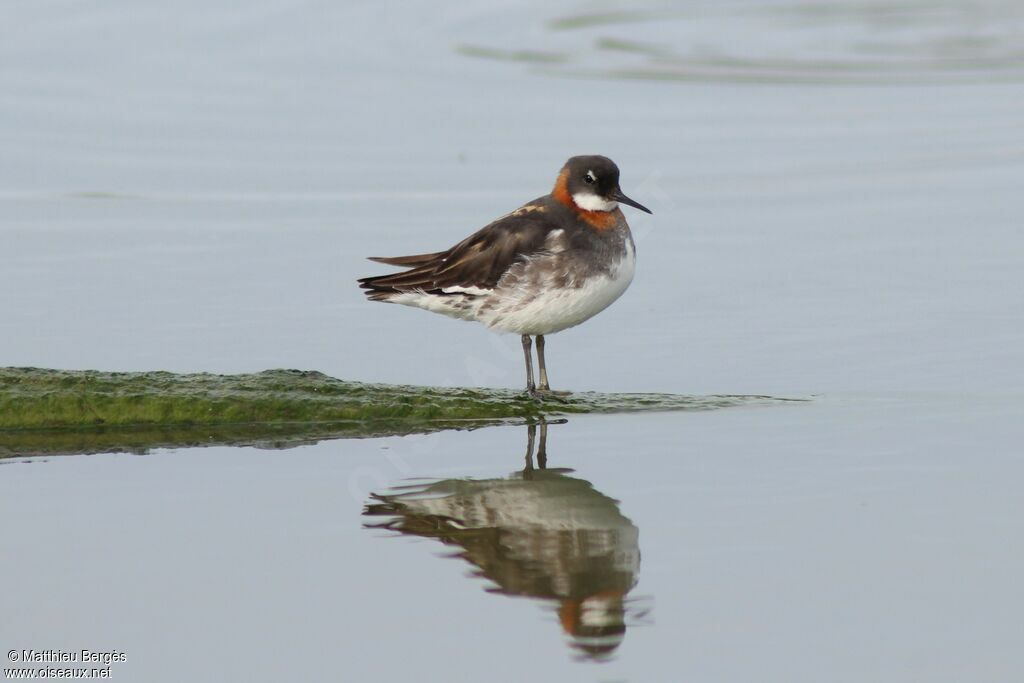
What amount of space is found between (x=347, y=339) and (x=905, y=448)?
186 inches

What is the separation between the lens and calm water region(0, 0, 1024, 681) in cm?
834

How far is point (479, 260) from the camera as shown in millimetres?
11836

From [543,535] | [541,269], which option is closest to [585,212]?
[541,269]

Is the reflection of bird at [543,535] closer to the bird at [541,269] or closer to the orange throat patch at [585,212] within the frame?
the bird at [541,269]

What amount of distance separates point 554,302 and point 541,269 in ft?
0.82

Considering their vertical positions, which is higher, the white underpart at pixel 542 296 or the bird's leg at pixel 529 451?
the white underpart at pixel 542 296

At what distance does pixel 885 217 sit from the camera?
1644 centimetres

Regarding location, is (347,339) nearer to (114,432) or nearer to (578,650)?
(114,432)

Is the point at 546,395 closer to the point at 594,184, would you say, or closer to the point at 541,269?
A: the point at 541,269

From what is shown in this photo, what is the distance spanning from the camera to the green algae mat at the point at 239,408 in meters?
10.8

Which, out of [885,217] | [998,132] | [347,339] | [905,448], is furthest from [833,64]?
[905,448]

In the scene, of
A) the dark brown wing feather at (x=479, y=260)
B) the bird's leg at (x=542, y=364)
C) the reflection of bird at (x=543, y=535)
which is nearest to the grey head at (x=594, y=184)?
the dark brown wing feather at (x=479, y=260)

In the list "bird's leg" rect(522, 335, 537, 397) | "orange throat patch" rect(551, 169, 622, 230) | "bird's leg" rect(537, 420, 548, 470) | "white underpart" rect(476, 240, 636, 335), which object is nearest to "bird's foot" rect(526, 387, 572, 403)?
"bird's leg" rect(522, 335, 537, 397)

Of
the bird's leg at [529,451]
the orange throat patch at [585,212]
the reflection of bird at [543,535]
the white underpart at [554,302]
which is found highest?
the orange throat patch at [585,212]
